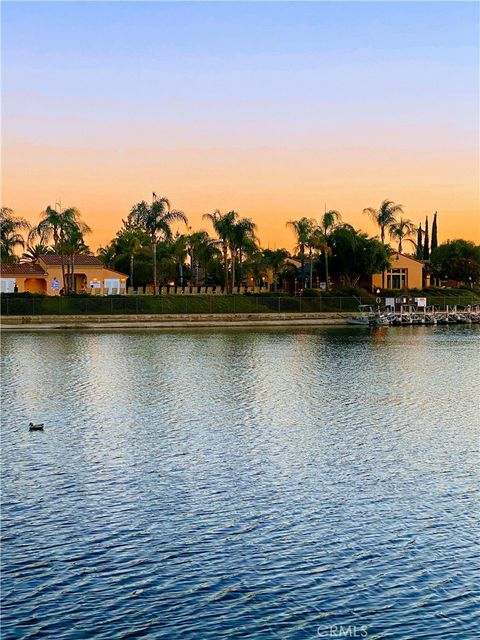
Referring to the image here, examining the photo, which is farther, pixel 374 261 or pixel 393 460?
pixel 374 261

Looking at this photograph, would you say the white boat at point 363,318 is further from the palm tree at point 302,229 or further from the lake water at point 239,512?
the lake water at point 239,512

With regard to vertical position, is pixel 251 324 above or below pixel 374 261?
below

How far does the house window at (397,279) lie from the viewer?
414ft

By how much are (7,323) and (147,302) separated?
16.8 meters

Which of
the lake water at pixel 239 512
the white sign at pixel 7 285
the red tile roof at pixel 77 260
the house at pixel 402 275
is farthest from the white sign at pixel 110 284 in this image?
the lake water at pixel 239 512

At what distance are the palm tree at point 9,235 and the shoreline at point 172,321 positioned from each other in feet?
52.0

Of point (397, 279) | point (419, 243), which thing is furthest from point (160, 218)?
point (419, 243)

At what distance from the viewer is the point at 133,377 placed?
1925 inches

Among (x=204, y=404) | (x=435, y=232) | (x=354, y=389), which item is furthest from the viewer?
(x=435, y=232)

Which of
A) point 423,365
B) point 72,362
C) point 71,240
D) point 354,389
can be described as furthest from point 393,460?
point 71,240

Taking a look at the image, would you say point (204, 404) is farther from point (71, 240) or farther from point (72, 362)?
point (71, 240)

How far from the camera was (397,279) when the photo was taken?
416 ft

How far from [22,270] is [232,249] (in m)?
27.7

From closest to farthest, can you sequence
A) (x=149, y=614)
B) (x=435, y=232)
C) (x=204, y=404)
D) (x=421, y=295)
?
(x=149, y=614)
(x=204, y=404)
(x=421, y=295)
(x=435, y=232)
